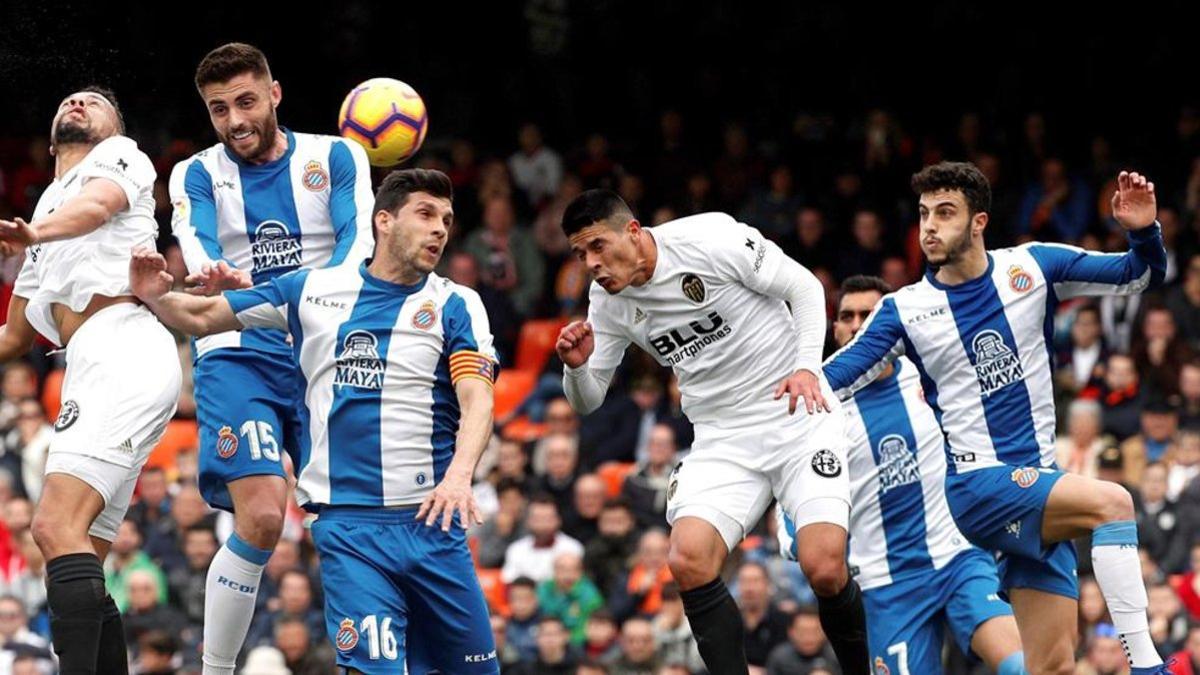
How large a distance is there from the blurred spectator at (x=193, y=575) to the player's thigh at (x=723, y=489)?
7546 mm

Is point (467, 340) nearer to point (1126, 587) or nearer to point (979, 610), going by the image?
point (1126, 587)

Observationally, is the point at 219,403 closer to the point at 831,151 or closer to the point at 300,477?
the point at 300,477

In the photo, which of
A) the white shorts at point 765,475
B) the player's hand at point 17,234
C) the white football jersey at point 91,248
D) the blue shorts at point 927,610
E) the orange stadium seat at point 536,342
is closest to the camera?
the player's hand at point 17,234

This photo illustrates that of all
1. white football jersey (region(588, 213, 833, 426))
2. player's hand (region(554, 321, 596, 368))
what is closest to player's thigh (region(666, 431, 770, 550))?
white football jersey (region(588, 213, 833, 426))

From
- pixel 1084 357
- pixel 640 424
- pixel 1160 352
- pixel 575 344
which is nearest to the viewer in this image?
pixel 575 344

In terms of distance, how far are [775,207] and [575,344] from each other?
968cm

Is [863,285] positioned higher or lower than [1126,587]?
higher

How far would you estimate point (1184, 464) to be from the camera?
605 inches

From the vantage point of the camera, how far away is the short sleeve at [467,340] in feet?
30.9

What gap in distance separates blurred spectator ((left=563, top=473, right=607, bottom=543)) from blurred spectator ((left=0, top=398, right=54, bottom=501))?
5026 millimetres

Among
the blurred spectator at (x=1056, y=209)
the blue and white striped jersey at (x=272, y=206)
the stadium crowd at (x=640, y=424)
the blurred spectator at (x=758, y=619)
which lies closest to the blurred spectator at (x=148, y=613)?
the stadium crowd at (x=640, y=424)

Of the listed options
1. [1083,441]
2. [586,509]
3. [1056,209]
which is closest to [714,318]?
[1083,441]

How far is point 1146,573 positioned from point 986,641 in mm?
3384

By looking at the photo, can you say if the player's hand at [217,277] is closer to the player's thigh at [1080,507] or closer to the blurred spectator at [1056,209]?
the player's thigh at [1080,507]
